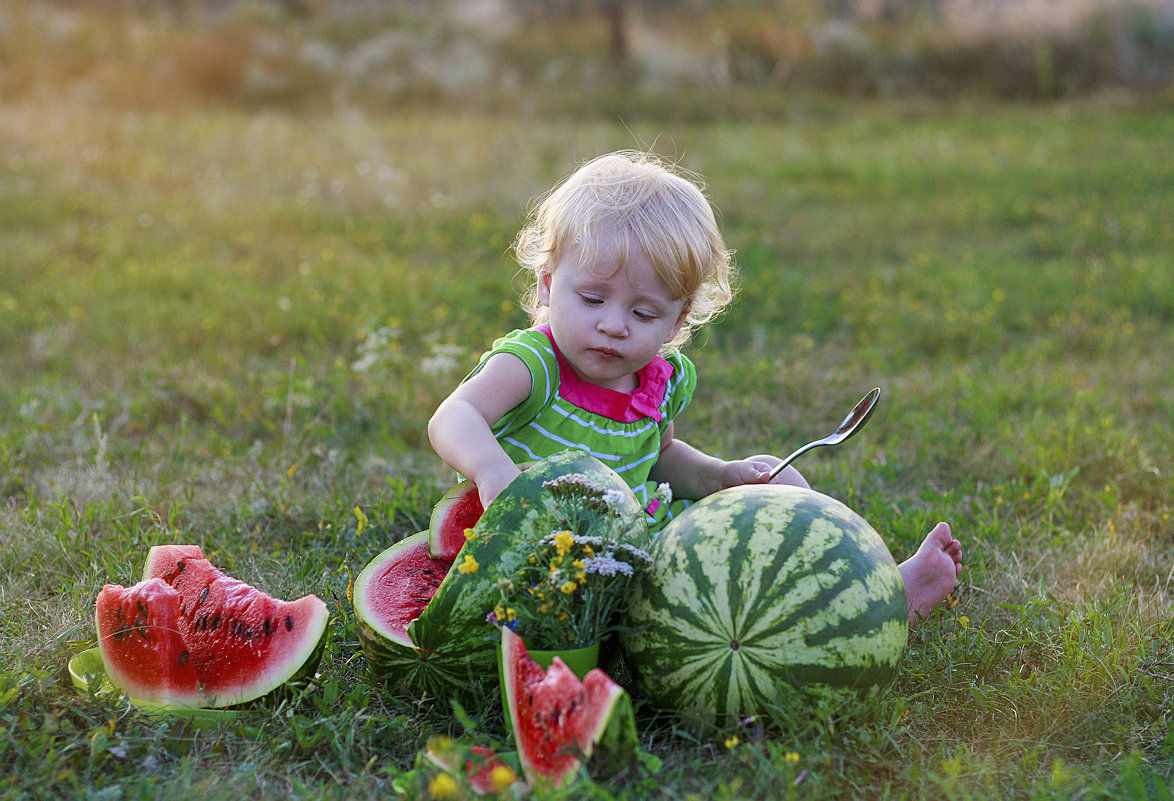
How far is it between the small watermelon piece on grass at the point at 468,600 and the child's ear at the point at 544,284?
72cm

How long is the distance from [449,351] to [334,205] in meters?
3.36

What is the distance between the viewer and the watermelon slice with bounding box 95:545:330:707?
2344mm

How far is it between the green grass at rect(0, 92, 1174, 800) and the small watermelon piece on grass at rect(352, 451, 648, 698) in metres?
0.13

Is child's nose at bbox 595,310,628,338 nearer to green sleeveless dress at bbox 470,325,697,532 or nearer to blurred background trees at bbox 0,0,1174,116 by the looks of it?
green sleeveless dress at bbox 470,325,697,532

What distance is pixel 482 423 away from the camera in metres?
2.70

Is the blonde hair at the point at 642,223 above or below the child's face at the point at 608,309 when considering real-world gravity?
above

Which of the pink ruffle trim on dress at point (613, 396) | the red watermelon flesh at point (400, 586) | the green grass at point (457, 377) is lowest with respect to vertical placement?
the green grass at point (457, 377)

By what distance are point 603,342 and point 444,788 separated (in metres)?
1.36

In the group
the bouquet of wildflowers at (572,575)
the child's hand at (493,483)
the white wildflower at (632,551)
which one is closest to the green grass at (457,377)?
the bouquet of wildflowers at (572,575)

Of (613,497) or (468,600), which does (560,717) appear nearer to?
(468,600)

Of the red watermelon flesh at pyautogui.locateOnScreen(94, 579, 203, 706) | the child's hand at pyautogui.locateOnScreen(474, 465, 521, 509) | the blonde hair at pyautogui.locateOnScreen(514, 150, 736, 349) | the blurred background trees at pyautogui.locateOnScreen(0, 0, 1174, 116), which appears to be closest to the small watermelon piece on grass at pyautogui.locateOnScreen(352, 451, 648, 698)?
the child's hand at pyautogui.locateOnScreen(474, 465, 521, 509)

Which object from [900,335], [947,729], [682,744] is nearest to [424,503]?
[682,744]

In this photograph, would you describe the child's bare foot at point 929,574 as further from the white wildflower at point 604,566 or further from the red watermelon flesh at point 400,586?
the red watermelon flesh at point 400,586

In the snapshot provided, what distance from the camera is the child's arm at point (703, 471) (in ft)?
10.7
